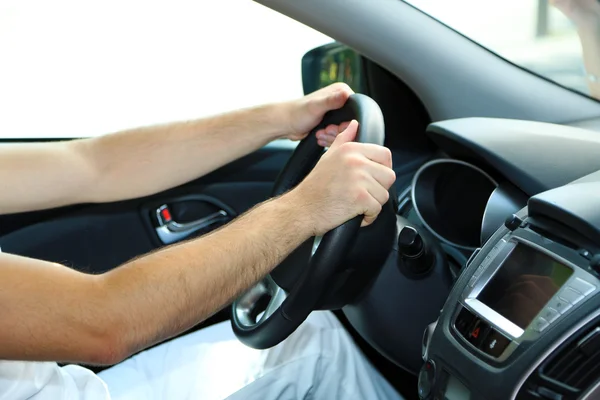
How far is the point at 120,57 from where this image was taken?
1.95 meters

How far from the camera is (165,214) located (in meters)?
1.81

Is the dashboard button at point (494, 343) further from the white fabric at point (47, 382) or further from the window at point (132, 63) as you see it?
the window at point (132, 63)

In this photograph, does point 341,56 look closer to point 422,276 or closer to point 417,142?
point 417,142

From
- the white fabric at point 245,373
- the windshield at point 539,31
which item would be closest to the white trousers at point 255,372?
the white fabric at point 245,373

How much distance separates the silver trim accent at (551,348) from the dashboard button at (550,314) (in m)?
0.03

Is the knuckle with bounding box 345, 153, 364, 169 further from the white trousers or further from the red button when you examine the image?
the red button

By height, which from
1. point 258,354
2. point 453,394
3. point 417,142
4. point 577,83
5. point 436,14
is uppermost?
point 436,14

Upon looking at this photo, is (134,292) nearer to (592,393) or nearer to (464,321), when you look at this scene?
(464,321)

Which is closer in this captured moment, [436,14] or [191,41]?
[436,14]

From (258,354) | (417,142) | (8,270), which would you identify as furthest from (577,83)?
(8,270)

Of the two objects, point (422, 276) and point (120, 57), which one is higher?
point (120, 57)

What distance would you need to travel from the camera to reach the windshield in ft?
4.25

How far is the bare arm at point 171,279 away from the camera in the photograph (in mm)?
870

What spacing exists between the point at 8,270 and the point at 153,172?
25.3 inches
